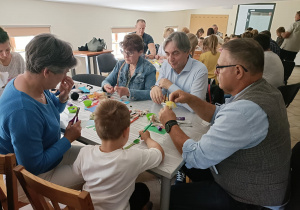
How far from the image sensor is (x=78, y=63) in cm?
115

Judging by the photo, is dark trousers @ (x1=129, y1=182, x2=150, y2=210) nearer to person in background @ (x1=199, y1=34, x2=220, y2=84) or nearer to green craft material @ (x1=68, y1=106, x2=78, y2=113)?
green craft material @ (x1=68, y1=106, x2=78, y2=113)

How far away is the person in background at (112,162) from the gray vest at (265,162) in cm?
43

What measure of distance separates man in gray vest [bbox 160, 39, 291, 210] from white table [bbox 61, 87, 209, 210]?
73mm

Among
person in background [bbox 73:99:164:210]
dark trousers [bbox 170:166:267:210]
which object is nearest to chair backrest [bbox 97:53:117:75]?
person in background [bbox 73:99:164:210]

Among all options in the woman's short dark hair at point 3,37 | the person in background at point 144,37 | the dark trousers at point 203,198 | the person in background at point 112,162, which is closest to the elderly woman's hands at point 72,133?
the person in background at point 112,162

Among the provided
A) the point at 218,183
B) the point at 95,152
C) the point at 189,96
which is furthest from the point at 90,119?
the point at 218,183

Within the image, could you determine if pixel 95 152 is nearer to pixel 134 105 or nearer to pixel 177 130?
pixel 177 130

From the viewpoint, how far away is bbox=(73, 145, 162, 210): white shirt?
923mm

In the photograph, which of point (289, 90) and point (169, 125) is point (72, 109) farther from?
point (289, 90)

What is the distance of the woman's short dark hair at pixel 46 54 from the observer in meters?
0.96

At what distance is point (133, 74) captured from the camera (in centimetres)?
215

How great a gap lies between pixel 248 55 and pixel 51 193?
3.63 ft

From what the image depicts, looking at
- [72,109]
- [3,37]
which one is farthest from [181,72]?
[3,37]

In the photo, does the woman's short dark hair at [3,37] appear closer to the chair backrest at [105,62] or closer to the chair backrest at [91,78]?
the chair backrest at [91,78]
